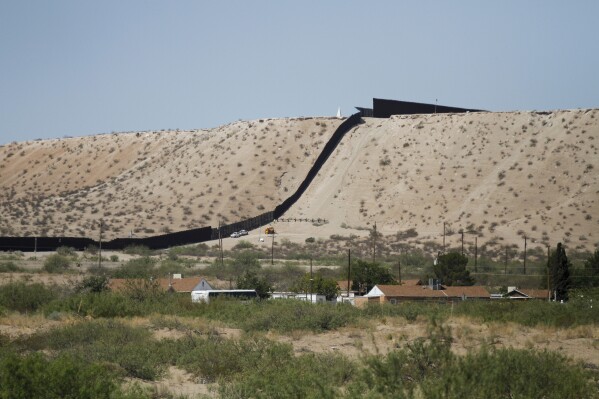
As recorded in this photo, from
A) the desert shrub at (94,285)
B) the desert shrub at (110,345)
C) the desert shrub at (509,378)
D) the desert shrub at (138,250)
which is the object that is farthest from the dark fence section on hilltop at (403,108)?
the desert shrub at (509,378)

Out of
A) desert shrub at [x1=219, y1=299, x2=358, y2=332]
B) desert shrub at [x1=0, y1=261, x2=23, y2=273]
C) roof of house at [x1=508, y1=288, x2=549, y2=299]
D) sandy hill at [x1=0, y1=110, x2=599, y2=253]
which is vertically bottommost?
desert shrub at [x1=219, y1=299, x2=358, y2=332]

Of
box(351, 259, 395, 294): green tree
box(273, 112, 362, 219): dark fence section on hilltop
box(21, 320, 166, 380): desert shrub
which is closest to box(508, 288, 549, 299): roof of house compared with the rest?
box(351, 259, 395, 294): green tree

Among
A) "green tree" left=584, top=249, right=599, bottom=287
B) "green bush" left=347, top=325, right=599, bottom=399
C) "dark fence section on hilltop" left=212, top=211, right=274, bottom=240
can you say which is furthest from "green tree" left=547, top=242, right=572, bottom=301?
"dark fence section on hilltop" left=212, top=211, right=274, bottom=240

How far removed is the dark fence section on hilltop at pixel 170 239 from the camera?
6738 centimetres

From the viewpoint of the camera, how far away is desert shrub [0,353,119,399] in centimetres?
1658

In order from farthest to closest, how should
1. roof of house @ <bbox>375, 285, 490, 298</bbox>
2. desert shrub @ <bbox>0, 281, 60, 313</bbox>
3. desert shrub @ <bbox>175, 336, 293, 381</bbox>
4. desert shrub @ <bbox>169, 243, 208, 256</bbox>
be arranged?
desert shrub @ <bbox>169, 243, 208, 256</bbox> < roof of house @ <bbox>375, 285, 490, 298</bbox> < desert shrub @ <bbox>0, 281, 60, 313</bbox> < desert shrub @ <bbox>175, 336, 293, 381</bbox>

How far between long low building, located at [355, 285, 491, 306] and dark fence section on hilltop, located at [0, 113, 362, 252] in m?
25.3

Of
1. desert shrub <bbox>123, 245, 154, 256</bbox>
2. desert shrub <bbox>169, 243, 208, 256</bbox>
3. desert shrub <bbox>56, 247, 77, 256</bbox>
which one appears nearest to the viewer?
desert shrub <bbox>56, 247, 77, 256</bbox>

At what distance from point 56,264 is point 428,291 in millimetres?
20124

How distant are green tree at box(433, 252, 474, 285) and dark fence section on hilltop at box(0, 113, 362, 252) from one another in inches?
876

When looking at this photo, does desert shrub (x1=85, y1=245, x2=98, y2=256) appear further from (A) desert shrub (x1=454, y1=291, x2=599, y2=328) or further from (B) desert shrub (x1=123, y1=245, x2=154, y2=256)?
(A) desert shrub (x1=454, y1=291, x2=599, y2=328)

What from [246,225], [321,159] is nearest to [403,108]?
[321,159]

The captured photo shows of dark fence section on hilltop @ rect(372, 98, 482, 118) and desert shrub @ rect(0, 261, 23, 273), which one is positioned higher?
dark fence section on hilltop @ rect(372, 98, 482, 118)

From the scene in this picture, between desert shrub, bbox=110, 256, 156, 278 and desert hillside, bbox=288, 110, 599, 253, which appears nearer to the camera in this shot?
desert shrub, bbox=110, 256, 156, 278
